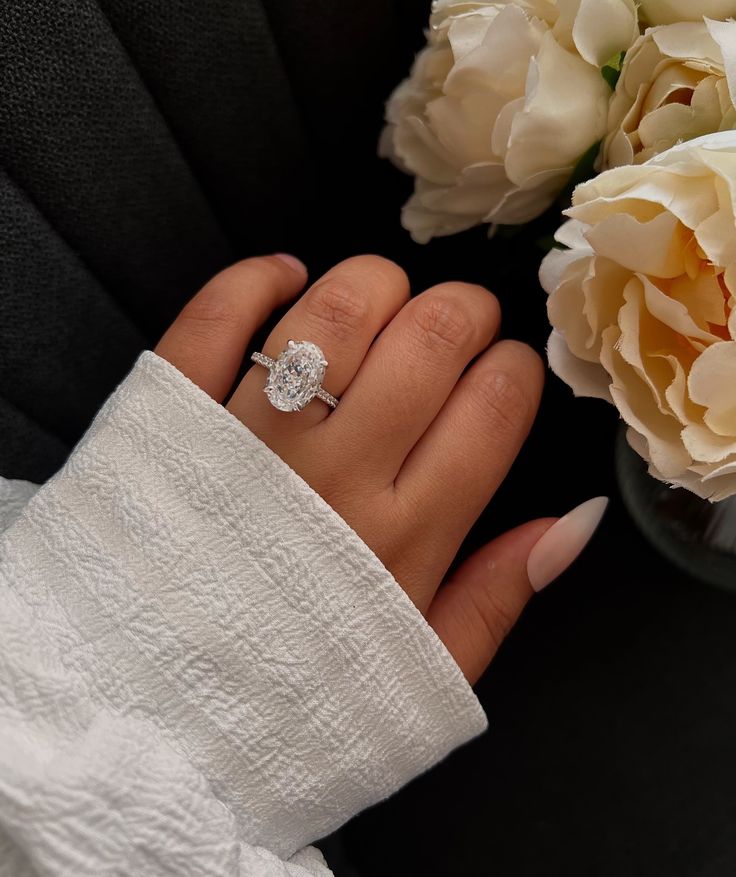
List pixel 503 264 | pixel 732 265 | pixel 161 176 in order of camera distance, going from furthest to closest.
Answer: pixel 503 264, pixel 161 176, pixel 732 265

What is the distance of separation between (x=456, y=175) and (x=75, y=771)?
38 centimetres

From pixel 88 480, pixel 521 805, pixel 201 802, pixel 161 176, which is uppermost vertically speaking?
pixel 161 176

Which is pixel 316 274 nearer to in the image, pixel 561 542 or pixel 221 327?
pixel 221 327

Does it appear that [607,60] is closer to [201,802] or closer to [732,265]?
[732,265]

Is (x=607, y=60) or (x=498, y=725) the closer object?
(x=607, y=60)

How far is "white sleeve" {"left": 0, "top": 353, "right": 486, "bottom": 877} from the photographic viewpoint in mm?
412

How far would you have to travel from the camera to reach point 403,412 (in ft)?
1.56

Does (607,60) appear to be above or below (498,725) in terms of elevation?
above

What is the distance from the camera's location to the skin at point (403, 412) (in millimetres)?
472

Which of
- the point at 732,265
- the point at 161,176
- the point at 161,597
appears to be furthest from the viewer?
the point at 161,176

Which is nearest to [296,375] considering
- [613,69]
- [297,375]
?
[297,375]

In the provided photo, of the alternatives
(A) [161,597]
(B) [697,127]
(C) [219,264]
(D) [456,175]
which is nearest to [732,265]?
(B) [697,127]

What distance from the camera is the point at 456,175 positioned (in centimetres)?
47

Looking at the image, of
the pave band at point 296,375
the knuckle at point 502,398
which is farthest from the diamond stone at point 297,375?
the knuckle at point 502,398
